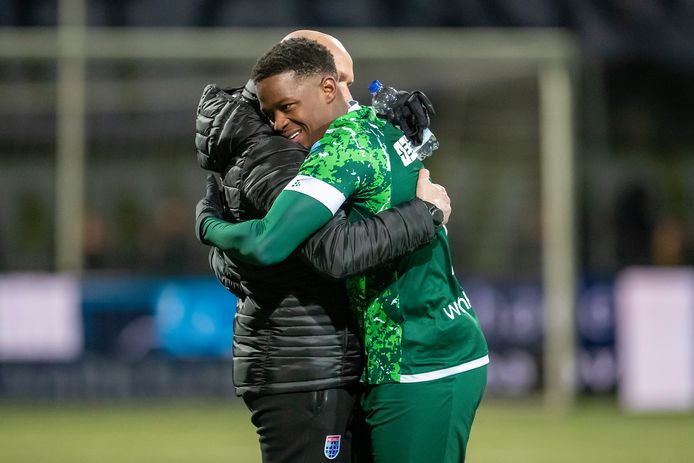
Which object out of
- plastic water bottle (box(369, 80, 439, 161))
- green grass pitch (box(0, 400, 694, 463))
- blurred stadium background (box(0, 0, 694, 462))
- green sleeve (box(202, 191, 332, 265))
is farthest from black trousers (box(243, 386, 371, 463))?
blurred stadium background (box(0, 0, 694, 462))

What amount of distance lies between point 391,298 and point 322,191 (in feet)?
1.30

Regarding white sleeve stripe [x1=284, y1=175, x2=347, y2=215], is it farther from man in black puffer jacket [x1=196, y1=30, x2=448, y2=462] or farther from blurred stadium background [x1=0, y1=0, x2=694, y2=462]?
blurred stadium background [x1=0, y1=0, x2=694, y2=462]

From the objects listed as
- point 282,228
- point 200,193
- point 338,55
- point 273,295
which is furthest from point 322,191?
point 200,193

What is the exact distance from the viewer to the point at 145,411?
10.2 metres

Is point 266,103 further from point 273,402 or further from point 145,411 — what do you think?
point 145,411

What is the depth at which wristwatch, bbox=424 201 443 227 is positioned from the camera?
11.5 feet

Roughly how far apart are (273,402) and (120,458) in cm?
453

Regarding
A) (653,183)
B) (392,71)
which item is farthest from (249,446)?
(653,183)

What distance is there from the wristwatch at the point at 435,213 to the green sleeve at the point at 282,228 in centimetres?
31

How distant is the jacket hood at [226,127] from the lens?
12.0 feet

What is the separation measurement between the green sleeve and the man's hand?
1.11 feet

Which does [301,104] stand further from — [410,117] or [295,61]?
[410,117]

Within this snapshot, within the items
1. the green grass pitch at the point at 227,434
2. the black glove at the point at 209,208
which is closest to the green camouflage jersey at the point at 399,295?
the black glove at the point at 209,208

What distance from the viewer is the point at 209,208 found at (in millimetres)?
3791
